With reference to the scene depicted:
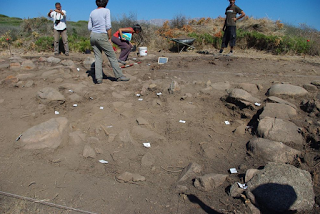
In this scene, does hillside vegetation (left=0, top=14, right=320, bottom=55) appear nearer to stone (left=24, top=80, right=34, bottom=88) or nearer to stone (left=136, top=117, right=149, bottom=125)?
stone (left=24, top=80, right=34, bottom=88)

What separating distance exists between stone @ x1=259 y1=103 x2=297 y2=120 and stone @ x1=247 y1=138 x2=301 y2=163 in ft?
2.23

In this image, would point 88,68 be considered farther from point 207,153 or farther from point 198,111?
point 207,153

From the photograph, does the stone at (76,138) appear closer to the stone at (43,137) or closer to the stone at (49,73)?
the stone at (43,137)

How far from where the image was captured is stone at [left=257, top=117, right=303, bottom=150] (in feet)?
10.4

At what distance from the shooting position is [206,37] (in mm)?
10719

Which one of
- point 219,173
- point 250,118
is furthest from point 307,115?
point 219,173

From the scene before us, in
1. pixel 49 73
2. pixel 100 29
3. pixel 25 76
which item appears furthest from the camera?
pixel 49 73

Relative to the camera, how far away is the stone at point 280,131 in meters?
3.16

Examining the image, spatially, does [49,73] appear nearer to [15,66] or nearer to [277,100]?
[15,66]

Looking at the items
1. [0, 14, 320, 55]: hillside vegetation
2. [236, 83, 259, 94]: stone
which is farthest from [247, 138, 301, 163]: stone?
[0, 14, 320, 55]: hillside vegetation

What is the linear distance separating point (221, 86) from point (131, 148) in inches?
103

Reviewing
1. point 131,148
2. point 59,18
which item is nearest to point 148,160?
point 131,148

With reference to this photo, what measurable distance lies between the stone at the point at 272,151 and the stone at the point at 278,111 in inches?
26.8

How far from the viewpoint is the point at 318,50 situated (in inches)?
366
